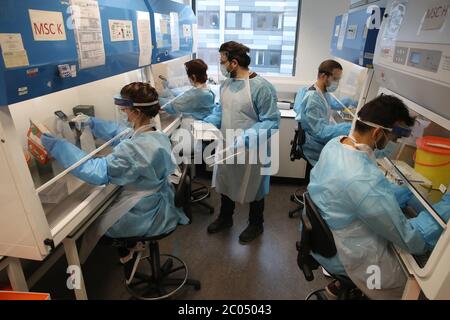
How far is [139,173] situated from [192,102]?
1.20m

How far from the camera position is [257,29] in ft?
11.3

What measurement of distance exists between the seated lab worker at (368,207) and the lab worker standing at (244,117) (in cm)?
84

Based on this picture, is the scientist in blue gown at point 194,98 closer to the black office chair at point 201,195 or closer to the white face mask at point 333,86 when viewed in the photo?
the black office chair at point 201,195

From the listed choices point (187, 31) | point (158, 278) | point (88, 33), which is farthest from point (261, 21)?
point (158, 278)

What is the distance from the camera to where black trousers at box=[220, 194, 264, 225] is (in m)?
2.37

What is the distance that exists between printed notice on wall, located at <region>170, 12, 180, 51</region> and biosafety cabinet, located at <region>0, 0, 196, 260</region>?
0.42 metres

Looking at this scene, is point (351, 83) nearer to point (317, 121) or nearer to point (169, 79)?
point (317, 121)

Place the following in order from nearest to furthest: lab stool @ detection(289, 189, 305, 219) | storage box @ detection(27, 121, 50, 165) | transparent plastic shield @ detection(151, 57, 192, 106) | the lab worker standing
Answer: storage box @ detection(27, 121, 50, 165) < the lab worker standing < transparent plastic shield @ detection(151, 57, 192, 106) < lab stool @ detection(289, 189, 305, 219)

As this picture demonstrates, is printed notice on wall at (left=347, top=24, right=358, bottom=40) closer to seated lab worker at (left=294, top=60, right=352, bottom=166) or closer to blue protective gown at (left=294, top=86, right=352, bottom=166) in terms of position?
seated lab worker at (left=294, top=60, right=352, bottom=166)

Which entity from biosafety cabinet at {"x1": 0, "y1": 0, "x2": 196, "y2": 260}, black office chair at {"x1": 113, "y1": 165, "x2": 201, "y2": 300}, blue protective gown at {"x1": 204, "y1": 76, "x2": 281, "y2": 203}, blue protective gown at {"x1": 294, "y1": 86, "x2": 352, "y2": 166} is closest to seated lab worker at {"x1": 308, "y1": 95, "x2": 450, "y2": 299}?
black office chair at {"x1": 113, "y1": 165, "x2": 201, "y2": 300}

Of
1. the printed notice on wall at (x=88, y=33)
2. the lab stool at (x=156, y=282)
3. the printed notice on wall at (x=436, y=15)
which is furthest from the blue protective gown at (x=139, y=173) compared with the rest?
the printed notice on wall at (x=436, y=15)

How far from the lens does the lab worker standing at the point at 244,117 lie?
6.54ft
